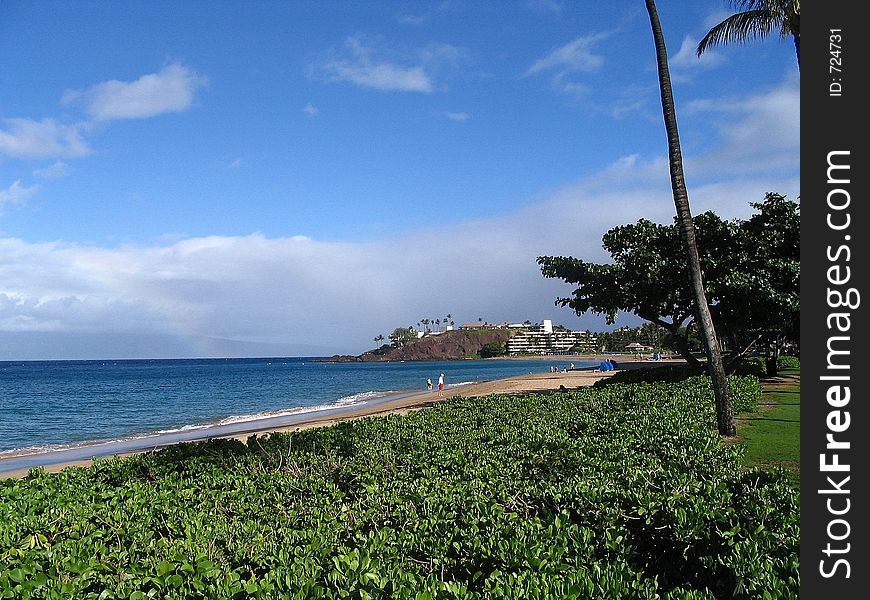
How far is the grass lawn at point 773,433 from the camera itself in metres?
9.10

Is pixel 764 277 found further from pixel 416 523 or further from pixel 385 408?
pixel 385 408

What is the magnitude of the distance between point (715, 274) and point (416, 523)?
19.7 meters

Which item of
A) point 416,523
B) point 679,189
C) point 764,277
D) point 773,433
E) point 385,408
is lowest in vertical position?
point 385,408

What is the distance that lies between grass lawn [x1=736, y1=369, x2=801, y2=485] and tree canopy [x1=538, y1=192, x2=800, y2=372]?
326cm

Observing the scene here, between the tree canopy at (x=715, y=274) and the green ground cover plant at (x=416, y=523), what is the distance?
1425cm

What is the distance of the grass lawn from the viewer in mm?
9102

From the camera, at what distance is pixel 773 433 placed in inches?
458

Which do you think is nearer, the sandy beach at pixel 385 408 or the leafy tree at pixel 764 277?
the sandy beach at pixel 385 408

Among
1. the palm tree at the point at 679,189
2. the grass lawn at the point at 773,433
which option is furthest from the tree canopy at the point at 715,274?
the palm tree at the point at 679,189
